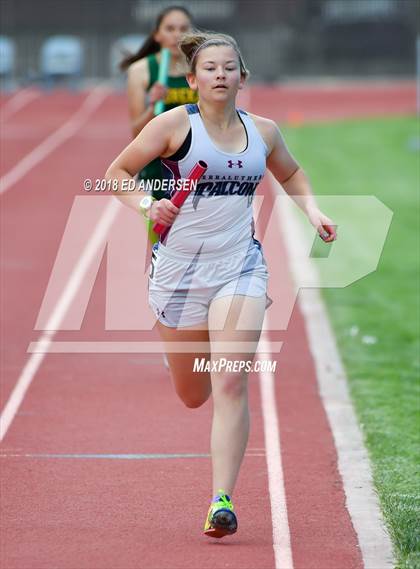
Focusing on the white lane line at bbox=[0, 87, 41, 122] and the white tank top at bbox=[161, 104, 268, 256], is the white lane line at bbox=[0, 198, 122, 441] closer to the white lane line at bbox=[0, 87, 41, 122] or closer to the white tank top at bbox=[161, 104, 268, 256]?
the white tank top at bbox=[161, 104, 268, 256]

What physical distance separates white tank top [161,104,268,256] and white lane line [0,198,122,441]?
251 centimetres

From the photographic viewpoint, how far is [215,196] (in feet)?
19.7

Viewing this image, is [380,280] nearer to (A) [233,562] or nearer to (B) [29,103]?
(A) [233,562]

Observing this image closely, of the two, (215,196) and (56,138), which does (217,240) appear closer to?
(215,196)

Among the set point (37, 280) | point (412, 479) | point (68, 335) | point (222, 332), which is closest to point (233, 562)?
point (222, 332)

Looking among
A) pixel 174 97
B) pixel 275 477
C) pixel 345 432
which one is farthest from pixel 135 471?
pixel 174 97

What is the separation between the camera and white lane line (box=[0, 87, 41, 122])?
122 feet

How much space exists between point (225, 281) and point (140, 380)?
377cm

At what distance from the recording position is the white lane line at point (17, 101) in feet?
122

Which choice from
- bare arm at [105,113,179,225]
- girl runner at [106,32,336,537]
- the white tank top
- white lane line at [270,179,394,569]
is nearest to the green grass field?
white lane line at [270,179,394,569]

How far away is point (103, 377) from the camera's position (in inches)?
389

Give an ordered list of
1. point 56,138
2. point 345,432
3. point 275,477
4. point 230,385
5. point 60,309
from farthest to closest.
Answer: point 56,138 < point 60,309 < point 345,432 < point 275,477 < point 230,385

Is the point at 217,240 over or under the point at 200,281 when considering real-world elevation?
over

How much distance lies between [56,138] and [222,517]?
26.3 m
